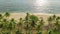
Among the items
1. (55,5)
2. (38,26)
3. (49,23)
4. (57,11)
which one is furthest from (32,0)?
(38,26)

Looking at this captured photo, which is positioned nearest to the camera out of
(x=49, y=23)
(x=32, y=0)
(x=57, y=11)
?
(x=49, y=23)

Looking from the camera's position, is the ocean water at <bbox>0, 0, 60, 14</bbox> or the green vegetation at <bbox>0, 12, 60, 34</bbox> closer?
the green vegetation at <bbox>0, 12, 60, 34</bbox>

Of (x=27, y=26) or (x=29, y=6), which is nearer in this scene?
(x=27, y=26)

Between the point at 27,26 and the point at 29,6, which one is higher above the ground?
the point at 29,6

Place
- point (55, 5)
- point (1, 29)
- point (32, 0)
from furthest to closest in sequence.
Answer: point (32, 0), point (55, 5), point (1, 29)

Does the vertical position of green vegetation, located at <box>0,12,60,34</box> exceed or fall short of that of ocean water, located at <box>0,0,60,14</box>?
it falls short

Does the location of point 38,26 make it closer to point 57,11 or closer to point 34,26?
point 34,26

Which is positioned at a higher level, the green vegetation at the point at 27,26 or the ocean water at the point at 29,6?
the ocean water at the point at 29,6

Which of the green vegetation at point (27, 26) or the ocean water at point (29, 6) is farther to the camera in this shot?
the ocean water at point (29, 6)
